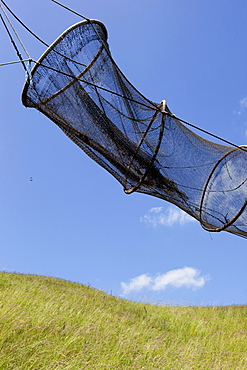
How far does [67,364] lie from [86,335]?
1242mm

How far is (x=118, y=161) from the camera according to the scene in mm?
5445

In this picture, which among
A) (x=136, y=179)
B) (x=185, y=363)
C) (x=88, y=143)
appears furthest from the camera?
(x=136, y=179)

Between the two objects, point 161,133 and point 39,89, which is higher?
point 161,133

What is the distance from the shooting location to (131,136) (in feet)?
17.7

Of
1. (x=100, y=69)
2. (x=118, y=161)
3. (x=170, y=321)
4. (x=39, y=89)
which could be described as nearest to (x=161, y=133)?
(x=118, y=161)

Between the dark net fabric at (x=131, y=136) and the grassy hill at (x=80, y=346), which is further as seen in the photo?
the dark net fabric at (x=131, y=136)

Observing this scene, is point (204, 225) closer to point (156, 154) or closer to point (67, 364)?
point (156, 154)

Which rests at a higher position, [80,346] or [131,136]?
[131,136]

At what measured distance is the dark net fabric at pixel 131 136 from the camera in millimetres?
4523

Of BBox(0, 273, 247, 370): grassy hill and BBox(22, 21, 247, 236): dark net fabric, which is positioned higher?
BBox(22, 21, 247, 236): dark net fabric

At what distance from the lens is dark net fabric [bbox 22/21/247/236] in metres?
4.52

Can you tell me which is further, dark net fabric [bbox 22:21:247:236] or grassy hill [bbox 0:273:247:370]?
dark net fabric [bbox 22:21:247:236]

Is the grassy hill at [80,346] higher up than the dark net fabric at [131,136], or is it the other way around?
the dark net fabric at [131,136]

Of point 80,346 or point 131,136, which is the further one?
point 131,136
